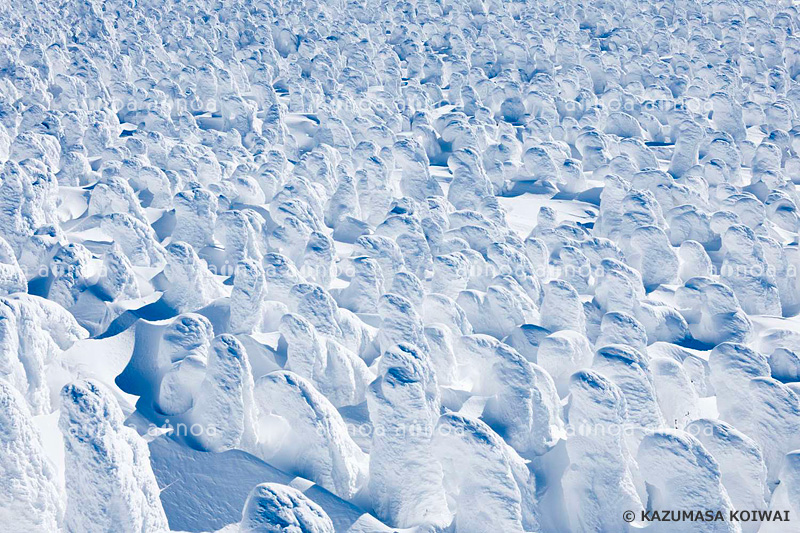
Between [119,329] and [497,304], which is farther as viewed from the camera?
[497,304]

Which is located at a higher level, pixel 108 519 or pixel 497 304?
pixel 108 519

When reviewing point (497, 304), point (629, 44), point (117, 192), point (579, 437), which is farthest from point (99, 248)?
point (629, 44)

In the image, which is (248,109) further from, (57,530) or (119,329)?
(57,530)

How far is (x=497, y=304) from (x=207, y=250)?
1.45 meters

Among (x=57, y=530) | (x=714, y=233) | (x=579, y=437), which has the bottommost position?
(x=714, y=233)

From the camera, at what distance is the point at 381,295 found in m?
3.78

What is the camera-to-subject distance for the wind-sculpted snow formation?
263cm

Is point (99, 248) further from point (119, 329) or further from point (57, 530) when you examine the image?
point (57, 530)

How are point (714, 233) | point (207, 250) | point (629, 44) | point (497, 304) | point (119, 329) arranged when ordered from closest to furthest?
point (119, 329) → point (497, 304) → point (207, 250) → point (714, 233) → point (629, 44)

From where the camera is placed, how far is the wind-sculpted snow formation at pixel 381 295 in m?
2.63

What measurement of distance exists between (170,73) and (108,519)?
17.9 ft

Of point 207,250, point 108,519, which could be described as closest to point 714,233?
point 207,250

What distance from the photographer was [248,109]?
6.24 meters

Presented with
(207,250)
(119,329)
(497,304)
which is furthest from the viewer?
(207,250)
